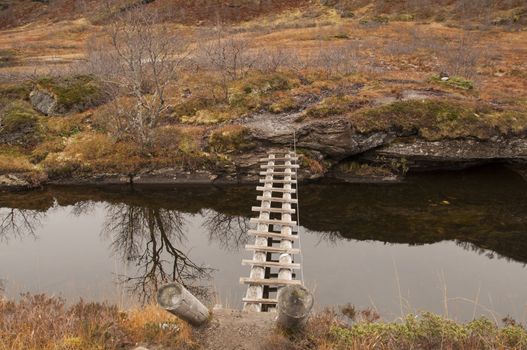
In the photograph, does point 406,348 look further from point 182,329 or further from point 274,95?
point 274,95

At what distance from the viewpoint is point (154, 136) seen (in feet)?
67.3

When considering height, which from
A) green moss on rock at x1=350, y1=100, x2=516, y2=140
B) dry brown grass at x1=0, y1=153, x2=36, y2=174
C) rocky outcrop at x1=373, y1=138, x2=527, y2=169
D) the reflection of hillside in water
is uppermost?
green moss on rock at x1=350, y1=100, x2=516, y2=140

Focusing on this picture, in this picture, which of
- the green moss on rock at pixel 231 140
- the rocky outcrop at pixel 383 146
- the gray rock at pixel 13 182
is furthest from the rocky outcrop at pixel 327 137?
the gray rock at pixel 13 182

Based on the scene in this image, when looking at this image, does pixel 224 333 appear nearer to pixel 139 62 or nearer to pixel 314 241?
pixel 314 241

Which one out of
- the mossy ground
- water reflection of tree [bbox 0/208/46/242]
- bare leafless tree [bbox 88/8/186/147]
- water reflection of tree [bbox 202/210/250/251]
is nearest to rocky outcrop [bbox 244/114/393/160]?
bare leafless tree [bbox 88/8/186/147]

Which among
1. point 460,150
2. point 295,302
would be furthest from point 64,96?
point 295,302

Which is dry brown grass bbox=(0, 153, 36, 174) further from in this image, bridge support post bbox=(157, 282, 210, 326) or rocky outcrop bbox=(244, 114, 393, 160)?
bridge support post bbox=(157, 282, 210, 326)

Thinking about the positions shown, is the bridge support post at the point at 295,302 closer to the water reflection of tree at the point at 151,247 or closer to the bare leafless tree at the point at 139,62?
→ the water reflection of tree at the point at 151,247

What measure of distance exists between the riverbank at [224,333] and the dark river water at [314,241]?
8.56 feet

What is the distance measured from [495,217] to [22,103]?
24060mm

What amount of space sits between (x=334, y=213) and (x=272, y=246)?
3981 mm

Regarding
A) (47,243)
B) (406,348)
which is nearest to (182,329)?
(406,348)

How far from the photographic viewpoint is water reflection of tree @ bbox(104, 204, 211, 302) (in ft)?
40.9

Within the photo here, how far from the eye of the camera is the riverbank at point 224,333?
661 cm
